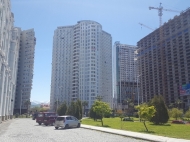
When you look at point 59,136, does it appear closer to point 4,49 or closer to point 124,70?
point 4,49

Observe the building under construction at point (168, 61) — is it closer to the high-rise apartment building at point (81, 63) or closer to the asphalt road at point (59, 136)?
the high-rise apartment building at point (81, 63)

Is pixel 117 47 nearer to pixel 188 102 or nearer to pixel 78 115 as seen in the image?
pixel 188 102

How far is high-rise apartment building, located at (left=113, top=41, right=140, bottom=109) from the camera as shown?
170m

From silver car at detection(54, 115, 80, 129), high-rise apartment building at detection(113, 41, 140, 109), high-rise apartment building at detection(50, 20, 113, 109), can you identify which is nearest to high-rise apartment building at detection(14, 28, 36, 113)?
high-rise apartment building at detection(50, 20, 113, 109)

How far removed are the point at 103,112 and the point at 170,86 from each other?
98792 millimetres

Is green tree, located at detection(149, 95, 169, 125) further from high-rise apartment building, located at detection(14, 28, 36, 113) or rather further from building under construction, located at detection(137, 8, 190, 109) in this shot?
high-rise apartment building, located at detection(14, 28, 36, 113)

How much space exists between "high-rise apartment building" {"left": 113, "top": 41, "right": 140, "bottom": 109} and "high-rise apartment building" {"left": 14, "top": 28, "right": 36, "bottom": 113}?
70.0m

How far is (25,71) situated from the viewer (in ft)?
418

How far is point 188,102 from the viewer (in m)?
104

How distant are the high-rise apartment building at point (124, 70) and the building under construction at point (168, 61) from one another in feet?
79.4

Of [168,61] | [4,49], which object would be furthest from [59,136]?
[168,61]

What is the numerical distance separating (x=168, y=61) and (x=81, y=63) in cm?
5210

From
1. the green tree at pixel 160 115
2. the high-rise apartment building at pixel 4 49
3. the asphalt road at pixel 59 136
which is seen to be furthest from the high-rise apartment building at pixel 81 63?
the asphalt road at pixel 59 136

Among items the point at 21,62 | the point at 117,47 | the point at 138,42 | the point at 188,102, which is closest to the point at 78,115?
the point at 188,102
